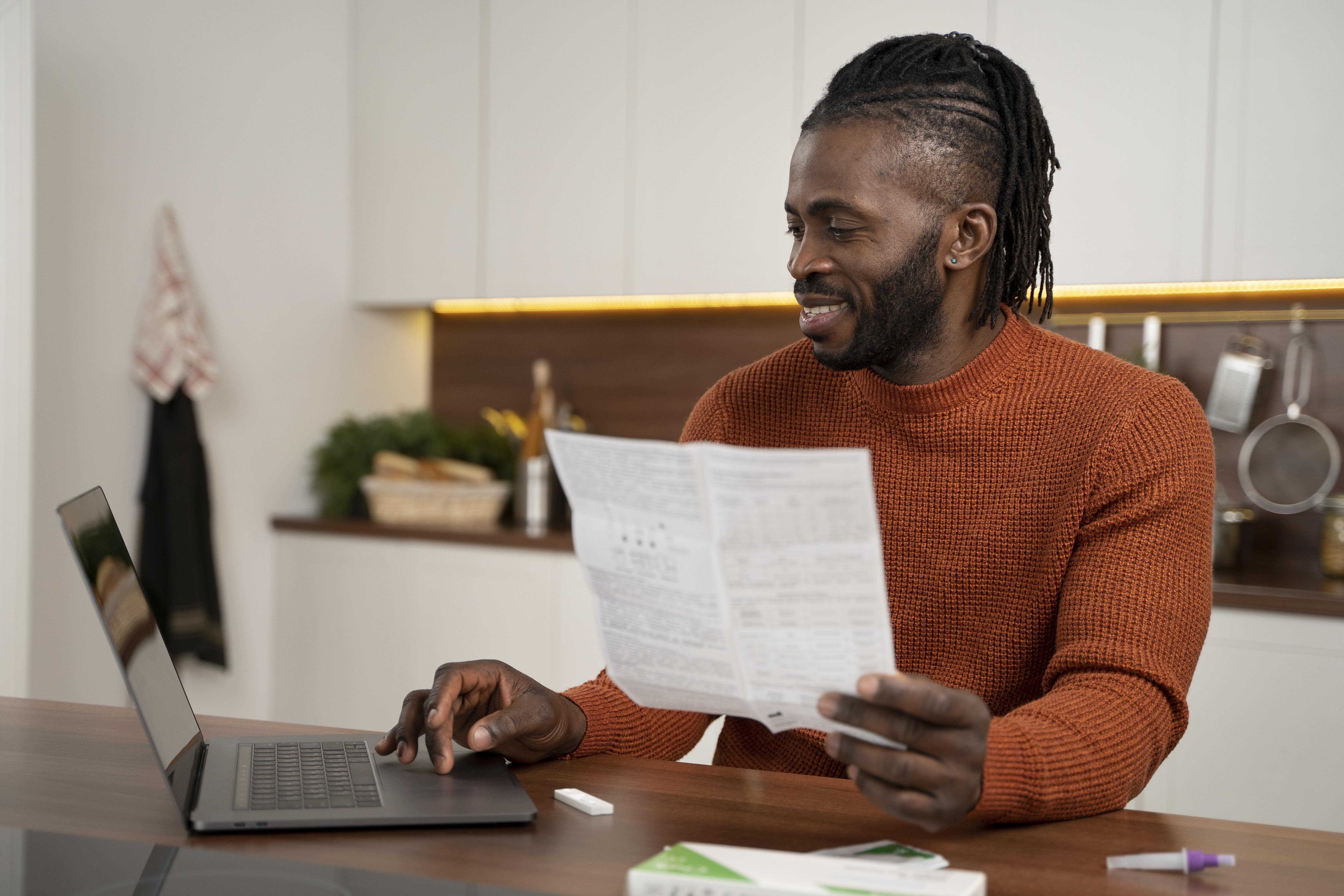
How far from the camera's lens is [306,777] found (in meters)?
0.97

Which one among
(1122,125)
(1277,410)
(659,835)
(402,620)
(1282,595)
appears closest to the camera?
(659,835)

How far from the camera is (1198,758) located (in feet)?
7.16

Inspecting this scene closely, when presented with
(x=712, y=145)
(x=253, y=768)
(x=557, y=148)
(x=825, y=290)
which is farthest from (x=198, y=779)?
(x=557, y=148)

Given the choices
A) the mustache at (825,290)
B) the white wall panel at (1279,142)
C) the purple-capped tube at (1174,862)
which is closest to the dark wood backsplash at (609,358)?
the white wall panel at (1279,142)

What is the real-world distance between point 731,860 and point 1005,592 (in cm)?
53

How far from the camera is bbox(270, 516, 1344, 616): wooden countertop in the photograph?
2094mm

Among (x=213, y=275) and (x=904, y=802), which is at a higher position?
(x=213, y=275)

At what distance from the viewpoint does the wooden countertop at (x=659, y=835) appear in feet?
2.58

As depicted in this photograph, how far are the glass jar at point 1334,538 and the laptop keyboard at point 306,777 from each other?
6.45ft

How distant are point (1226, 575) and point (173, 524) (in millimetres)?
2233

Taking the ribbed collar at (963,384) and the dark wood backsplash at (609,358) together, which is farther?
the dark wood backsplash at (609,358)

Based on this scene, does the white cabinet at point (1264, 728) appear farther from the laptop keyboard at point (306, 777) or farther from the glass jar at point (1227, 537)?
the laptop keyboard at point (306, 777)

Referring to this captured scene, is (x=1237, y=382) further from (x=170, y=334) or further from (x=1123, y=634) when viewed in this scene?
(x=170, y=334)

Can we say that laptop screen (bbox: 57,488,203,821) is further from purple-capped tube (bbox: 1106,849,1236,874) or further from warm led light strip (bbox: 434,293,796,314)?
warm led light strip (bbox: 434,293,796,314)
